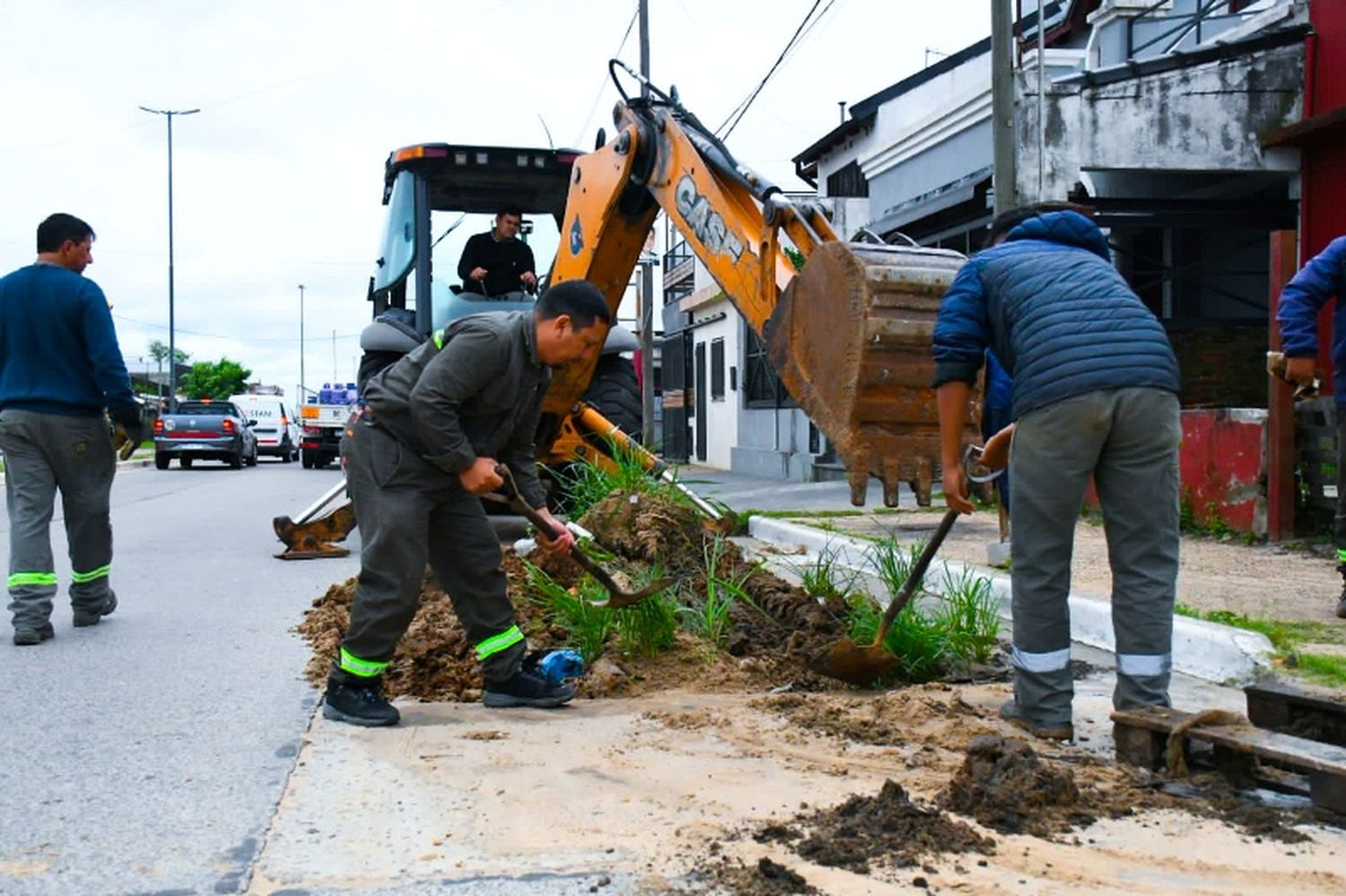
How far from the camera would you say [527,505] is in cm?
465

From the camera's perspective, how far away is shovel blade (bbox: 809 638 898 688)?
4.86m

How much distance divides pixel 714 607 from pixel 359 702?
1738 mm

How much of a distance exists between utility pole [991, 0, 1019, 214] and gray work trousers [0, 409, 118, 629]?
23.5 feet

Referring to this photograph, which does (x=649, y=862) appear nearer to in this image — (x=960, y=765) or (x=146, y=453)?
(x=960, y=765)

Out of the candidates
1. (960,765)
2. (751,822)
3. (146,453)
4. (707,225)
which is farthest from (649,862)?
(146,453)

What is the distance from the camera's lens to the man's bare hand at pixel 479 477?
4.36 metres

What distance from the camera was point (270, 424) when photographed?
38219mm

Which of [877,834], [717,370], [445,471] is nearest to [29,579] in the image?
[445,471]

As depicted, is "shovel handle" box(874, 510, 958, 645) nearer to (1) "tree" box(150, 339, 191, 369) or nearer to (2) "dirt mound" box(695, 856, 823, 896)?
(2) "dirt mound" box(695, 856, 823, 896)

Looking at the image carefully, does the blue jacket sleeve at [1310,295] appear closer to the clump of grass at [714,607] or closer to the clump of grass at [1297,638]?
the clump of grass at [1297,638]

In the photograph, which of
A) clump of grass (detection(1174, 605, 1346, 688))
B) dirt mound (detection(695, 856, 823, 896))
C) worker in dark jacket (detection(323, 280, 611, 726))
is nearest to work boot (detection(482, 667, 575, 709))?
worker in dark jacket (detection(323, 280, 611, 726))

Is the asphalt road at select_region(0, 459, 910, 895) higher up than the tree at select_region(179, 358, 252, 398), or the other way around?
the tree at select_region(179, 358, 252, 398)

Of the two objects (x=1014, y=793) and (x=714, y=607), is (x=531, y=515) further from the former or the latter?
(x=1014, y=793)

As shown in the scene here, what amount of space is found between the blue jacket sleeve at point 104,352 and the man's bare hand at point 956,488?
403 cm
